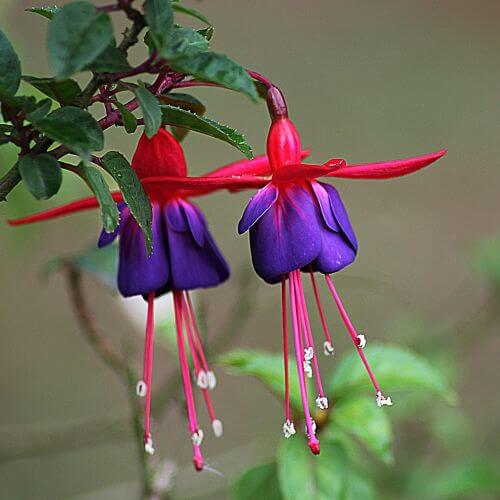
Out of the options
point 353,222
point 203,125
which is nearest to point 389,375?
point 203,125

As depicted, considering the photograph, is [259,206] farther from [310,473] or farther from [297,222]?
[310,473]

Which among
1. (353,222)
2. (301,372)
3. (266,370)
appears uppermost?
(301,372)

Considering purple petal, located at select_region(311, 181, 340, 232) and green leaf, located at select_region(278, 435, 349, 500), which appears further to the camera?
green leaf, located at select_region(278, 435, 349, 500)

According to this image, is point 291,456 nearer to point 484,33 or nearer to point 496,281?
point 496,281

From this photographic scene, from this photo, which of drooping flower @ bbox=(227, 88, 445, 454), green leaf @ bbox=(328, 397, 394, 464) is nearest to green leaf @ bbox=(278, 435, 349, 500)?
green leaf @ bbox=(328, 397, 394, 464)

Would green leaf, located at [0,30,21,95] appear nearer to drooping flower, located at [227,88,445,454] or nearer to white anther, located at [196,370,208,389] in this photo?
drooping flower, located at [227,88,445,454]

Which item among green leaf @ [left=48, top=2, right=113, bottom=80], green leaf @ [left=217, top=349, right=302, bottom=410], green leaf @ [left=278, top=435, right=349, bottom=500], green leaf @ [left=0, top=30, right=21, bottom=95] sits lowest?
green leaf @ [left=278, top=435, right=349, bottom=500]

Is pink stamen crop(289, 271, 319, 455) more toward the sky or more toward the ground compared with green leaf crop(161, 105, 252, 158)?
more toward the ground

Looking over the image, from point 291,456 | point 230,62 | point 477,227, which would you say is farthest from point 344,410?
point 477,227
